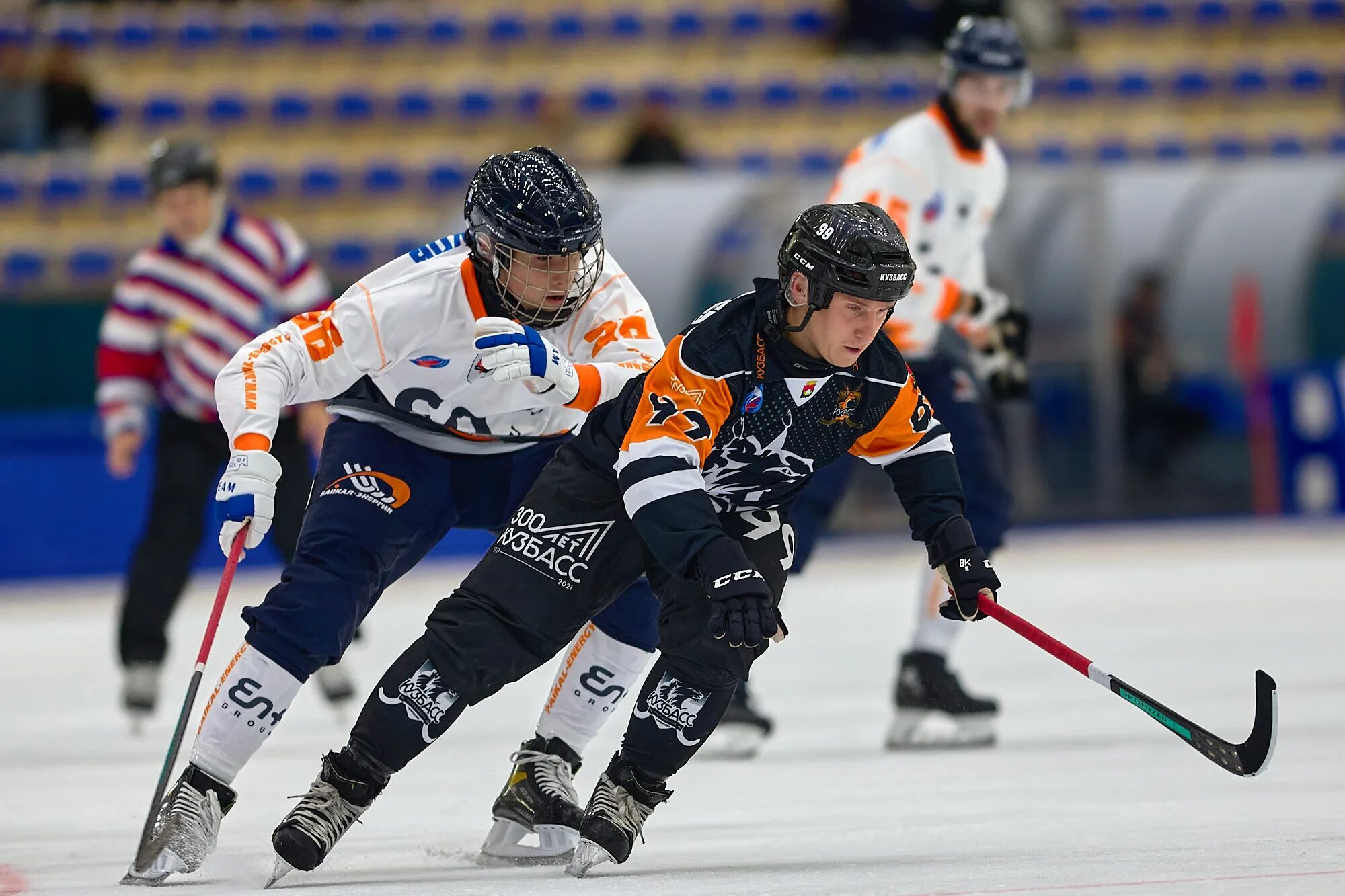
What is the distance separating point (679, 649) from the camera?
3.46 meters

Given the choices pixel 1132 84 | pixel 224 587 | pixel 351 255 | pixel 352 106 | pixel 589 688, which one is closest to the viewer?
pixel 224 587

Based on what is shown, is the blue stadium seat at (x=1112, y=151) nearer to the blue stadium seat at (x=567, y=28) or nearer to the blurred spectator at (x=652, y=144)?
the blurred spectator at (x=652, y=144)

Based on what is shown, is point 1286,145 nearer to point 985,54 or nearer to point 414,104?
point 414,104

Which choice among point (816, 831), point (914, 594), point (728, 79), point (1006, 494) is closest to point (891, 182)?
point (1006, 494)

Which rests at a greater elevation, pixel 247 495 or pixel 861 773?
pixel 247 495

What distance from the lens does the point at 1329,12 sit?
620 inches

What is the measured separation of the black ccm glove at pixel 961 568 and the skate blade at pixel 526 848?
0.84 meters

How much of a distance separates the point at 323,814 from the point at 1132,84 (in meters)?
12.8

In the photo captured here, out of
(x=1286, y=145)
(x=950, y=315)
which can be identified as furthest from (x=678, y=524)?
(x=1286, y=145)

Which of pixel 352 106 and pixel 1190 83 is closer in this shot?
pixel 352 106

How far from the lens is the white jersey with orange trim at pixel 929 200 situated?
5.43 meters

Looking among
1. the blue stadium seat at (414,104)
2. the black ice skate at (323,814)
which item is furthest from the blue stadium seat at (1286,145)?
the black ice skate at (323,814)

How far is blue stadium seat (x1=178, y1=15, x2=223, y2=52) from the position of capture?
13.7m

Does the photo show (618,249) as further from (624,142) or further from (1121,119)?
(1121,119)
